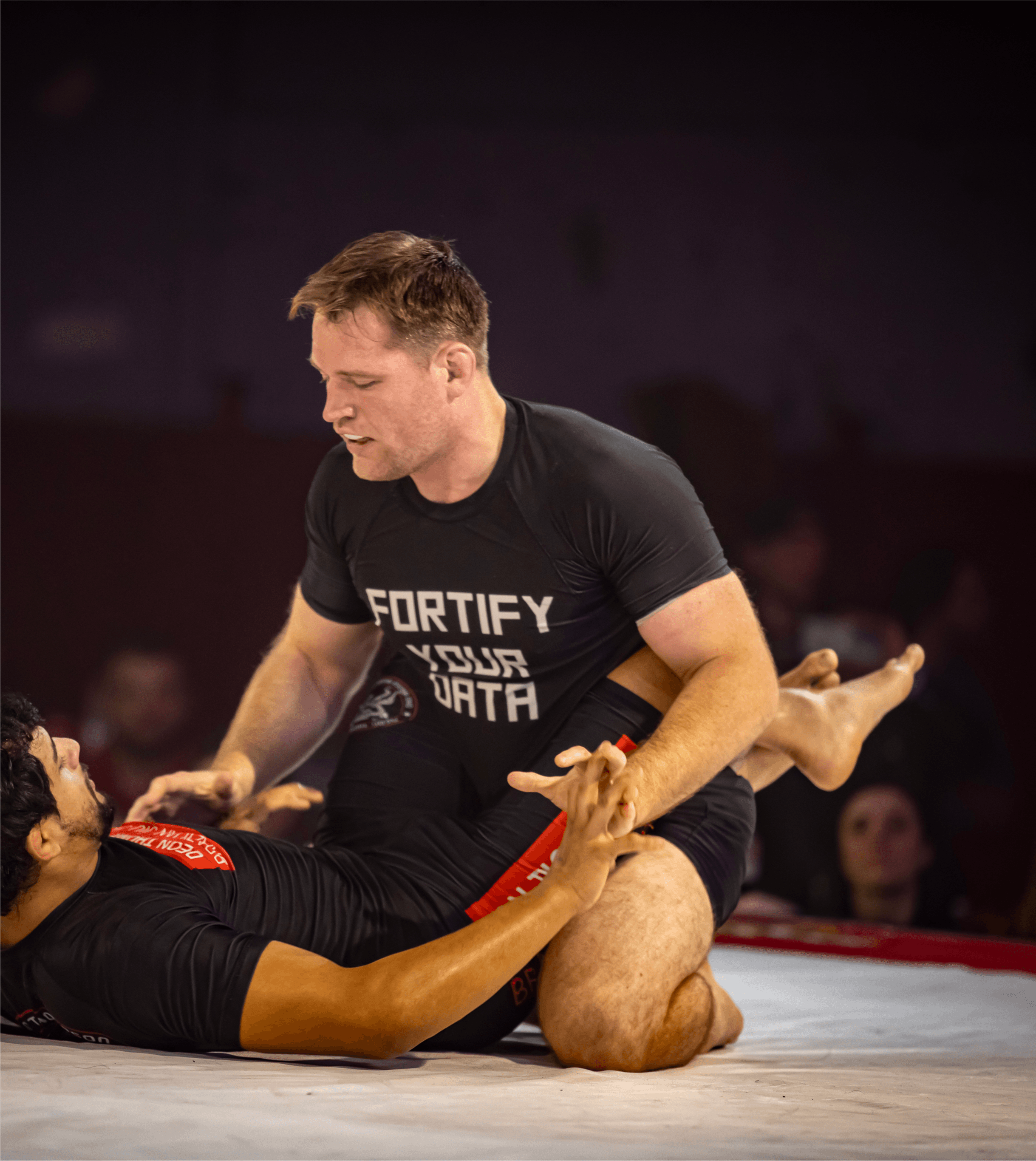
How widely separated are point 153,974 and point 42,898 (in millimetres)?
168

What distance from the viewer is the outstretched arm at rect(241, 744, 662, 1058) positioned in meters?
1.19

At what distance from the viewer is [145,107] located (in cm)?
338

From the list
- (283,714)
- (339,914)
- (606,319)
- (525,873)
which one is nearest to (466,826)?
(525,873)

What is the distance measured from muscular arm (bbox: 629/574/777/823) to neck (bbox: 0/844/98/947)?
2.12 ft

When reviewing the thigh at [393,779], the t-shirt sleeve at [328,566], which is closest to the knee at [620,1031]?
the thigh at [393,779]

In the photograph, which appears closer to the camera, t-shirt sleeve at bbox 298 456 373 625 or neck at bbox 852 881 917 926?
t-shirt sleeve at bbox 298 456 373 625

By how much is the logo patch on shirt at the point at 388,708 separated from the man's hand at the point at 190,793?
23cm

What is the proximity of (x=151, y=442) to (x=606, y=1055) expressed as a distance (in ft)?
8.08

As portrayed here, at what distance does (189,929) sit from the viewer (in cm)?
122

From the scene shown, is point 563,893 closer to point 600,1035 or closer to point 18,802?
point 600,1035

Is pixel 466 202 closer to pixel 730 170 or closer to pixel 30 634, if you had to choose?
pixel 730 170

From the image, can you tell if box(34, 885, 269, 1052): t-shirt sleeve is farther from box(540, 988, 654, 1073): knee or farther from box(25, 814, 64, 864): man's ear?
box(540, 988, 654, 1073): knee

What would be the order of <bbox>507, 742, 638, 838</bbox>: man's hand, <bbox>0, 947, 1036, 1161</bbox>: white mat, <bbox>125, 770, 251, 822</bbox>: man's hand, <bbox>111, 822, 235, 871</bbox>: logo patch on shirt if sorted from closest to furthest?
<bbox>0, 947, 1036, 1161</bbox>: white mat
<bbox>507, 742, 638, 838</bbox>: man's hand
<bbox>111, 822, 235, 871</bbox>: logo patch on shirt
<bbox>125, 770, 251, 822</bbox>: man's hand

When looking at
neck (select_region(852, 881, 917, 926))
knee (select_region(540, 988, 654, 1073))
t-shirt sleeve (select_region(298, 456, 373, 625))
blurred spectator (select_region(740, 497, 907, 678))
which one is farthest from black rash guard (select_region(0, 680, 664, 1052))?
neck (select_region(852, 881, 917, 926))
